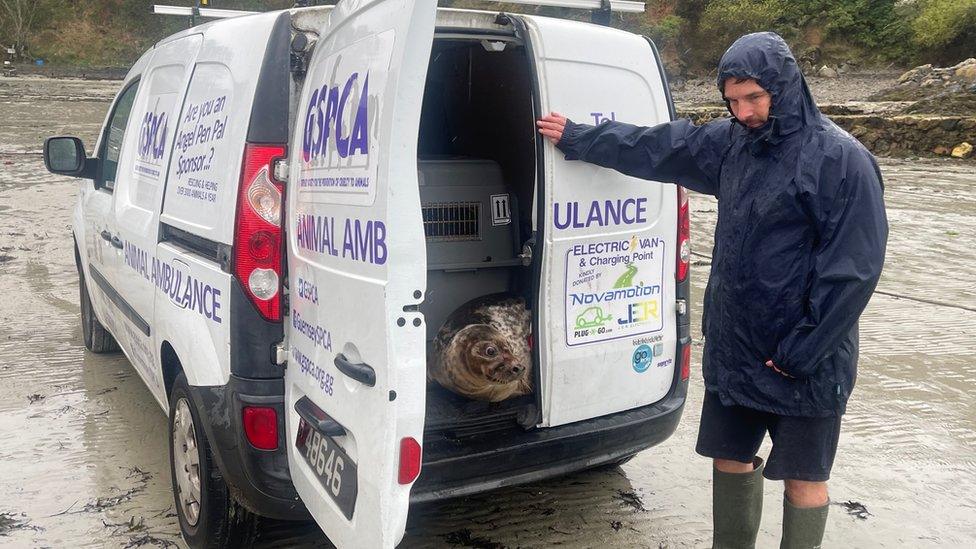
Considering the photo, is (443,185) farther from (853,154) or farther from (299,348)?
(853,154)

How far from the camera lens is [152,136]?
346 cm

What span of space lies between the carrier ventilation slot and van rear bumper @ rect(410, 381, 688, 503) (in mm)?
1052

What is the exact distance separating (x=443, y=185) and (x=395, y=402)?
5.71 feet

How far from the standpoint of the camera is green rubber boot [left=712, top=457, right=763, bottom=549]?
2.94 m

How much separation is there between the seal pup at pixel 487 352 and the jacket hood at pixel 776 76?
4.05 ft

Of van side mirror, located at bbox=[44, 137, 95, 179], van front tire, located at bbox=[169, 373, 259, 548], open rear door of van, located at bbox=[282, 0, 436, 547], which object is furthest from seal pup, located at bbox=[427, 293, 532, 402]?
van side mirror, located at bbox=[44, 137, 95, 179]

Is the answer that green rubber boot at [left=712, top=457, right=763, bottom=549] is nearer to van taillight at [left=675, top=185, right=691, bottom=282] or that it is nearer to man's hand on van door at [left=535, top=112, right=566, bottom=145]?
van taillight at [left=675, top=185, right=691, bottom=282]

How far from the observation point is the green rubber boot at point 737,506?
294 cm

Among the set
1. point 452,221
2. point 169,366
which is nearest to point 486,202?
point 452,221

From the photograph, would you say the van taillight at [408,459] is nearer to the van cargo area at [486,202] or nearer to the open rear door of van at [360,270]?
the open rear door of van at [360,270]

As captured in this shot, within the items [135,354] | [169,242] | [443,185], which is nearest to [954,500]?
[443,185]

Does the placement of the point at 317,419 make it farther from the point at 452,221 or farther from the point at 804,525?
the point at 804,525

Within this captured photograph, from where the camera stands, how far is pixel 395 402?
2.06 meters

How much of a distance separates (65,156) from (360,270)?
2.82 metres
